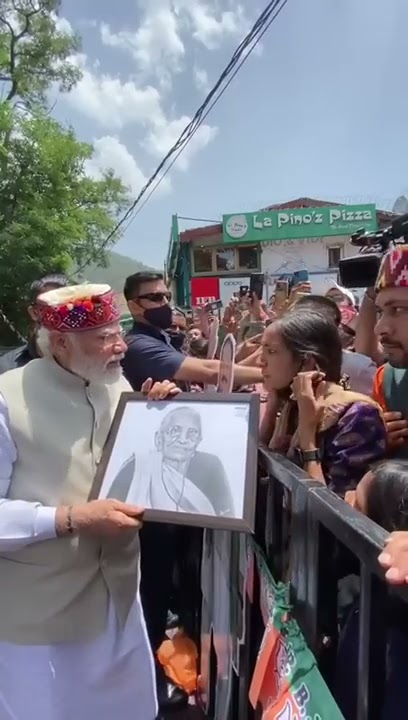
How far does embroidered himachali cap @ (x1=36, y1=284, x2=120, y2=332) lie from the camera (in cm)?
179

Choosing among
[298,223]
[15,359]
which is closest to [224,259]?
[298,223]

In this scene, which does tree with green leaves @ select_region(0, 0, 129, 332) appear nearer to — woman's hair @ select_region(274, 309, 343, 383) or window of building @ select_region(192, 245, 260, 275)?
window of building @ select_region(192, 245, 260, 275)

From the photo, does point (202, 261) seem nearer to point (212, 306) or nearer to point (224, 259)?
point (224, 259)

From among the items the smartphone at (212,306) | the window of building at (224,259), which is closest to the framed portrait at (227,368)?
the smartphone at (212,306)

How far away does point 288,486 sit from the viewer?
5.23ft

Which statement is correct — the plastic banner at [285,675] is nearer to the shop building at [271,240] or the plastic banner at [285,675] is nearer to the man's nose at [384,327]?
the man's nose at [384,327]

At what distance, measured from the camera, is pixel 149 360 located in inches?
116

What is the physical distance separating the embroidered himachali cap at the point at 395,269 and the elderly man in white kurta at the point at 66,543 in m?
0.82

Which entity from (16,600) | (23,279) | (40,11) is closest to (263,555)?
(16,600)

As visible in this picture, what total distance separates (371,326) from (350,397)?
1291 millimetres

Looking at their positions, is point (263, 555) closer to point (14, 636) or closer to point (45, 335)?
point (14, 636)

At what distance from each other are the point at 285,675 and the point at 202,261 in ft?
82.3

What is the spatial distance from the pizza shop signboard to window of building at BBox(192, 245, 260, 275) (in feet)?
3.83

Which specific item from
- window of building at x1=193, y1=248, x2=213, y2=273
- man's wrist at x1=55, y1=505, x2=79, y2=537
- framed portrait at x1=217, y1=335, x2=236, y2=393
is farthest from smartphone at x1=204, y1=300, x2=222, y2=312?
window of building at x1=193, y1=248, x2=213, y2=273
